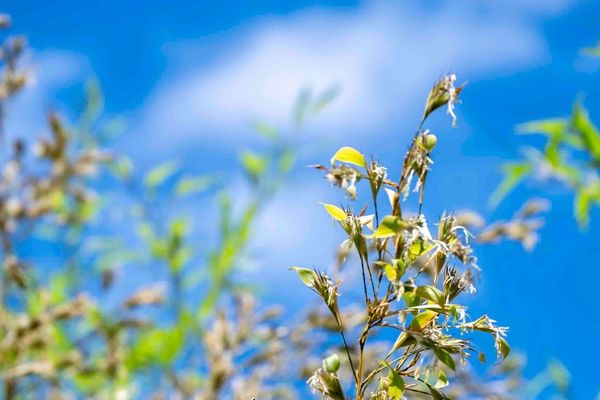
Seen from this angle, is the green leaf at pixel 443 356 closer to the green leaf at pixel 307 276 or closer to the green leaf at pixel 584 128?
the green leaf at pixel 307 276

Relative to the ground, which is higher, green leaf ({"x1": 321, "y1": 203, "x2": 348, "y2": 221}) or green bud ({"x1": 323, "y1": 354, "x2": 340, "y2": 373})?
green leaf ({"x1": 321, "y1": 203, "x2": 348, "y2": 221})

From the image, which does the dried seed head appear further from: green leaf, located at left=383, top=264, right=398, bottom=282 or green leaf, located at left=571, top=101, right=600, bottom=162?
green leaf, located at left=571, top=101, right=600, bottom=162

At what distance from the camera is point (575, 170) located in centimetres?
140

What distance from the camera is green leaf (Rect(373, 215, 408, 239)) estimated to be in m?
0.39

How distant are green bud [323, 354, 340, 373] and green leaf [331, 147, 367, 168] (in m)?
0.11

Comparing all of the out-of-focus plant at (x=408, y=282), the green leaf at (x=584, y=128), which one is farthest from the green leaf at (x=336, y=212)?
the green leaf at (x=584, y=128)

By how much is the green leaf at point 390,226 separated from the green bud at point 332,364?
8cm

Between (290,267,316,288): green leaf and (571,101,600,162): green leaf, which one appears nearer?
(290,267,316,288): green leaf

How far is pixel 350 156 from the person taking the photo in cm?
44

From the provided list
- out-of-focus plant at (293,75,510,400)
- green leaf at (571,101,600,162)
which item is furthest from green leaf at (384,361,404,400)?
green leaf at (571,101,600,162)

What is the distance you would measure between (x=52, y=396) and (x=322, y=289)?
137 centimetres

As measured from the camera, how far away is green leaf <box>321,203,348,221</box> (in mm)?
442

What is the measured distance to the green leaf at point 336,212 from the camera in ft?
1.45

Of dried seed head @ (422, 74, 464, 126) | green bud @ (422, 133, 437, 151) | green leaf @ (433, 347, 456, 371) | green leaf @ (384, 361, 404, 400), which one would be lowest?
green leaf @ (384, 361, 404, 400)
